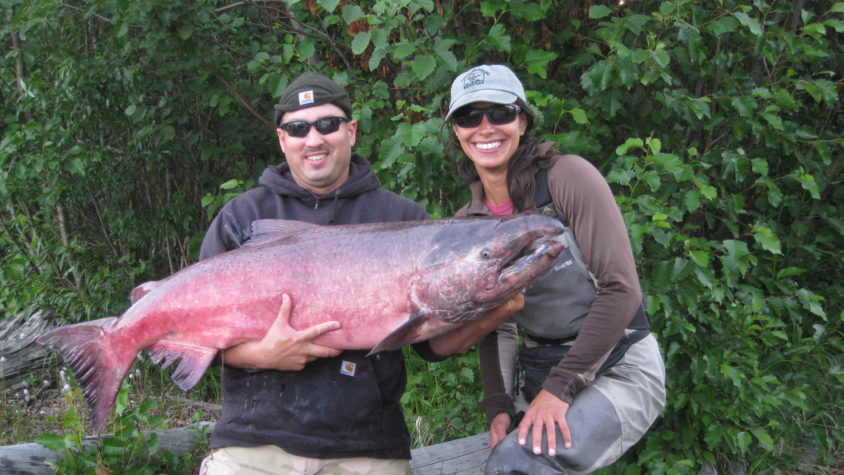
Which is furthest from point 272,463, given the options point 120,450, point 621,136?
point 621,136

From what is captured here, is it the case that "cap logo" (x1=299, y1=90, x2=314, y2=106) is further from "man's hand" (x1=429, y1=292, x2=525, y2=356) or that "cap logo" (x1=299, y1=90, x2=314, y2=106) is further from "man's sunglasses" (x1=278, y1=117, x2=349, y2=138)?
"man's hand" (x1=429, y1=292, x2=525, y2=356)

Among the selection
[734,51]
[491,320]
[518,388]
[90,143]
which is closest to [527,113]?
[491,320]

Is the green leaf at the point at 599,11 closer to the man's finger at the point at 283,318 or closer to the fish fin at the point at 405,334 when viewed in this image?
the fish fin at the point at 405,334

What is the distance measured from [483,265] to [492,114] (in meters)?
0.95

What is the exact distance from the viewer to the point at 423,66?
3.71 metres

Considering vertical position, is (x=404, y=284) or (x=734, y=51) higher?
(x=734, y=51)

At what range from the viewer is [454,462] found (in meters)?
3.63

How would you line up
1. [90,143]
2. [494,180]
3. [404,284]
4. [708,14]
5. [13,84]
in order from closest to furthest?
1. [404,284]
2. [494,180]
3. [708,14]
4. [90,143]
5. [13,84]

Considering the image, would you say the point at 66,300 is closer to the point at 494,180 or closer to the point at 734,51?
the point at 494,180

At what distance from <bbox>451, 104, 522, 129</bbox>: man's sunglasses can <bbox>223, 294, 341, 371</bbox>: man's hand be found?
119 cm

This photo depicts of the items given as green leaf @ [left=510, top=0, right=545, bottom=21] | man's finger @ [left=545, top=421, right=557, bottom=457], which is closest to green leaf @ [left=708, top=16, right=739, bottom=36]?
green leaf @ [left=510, top=0, right=545, bottom=21]

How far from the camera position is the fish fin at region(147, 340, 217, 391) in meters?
2.51

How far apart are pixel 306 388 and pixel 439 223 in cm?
94

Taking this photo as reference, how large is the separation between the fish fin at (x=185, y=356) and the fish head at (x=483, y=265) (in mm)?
919
